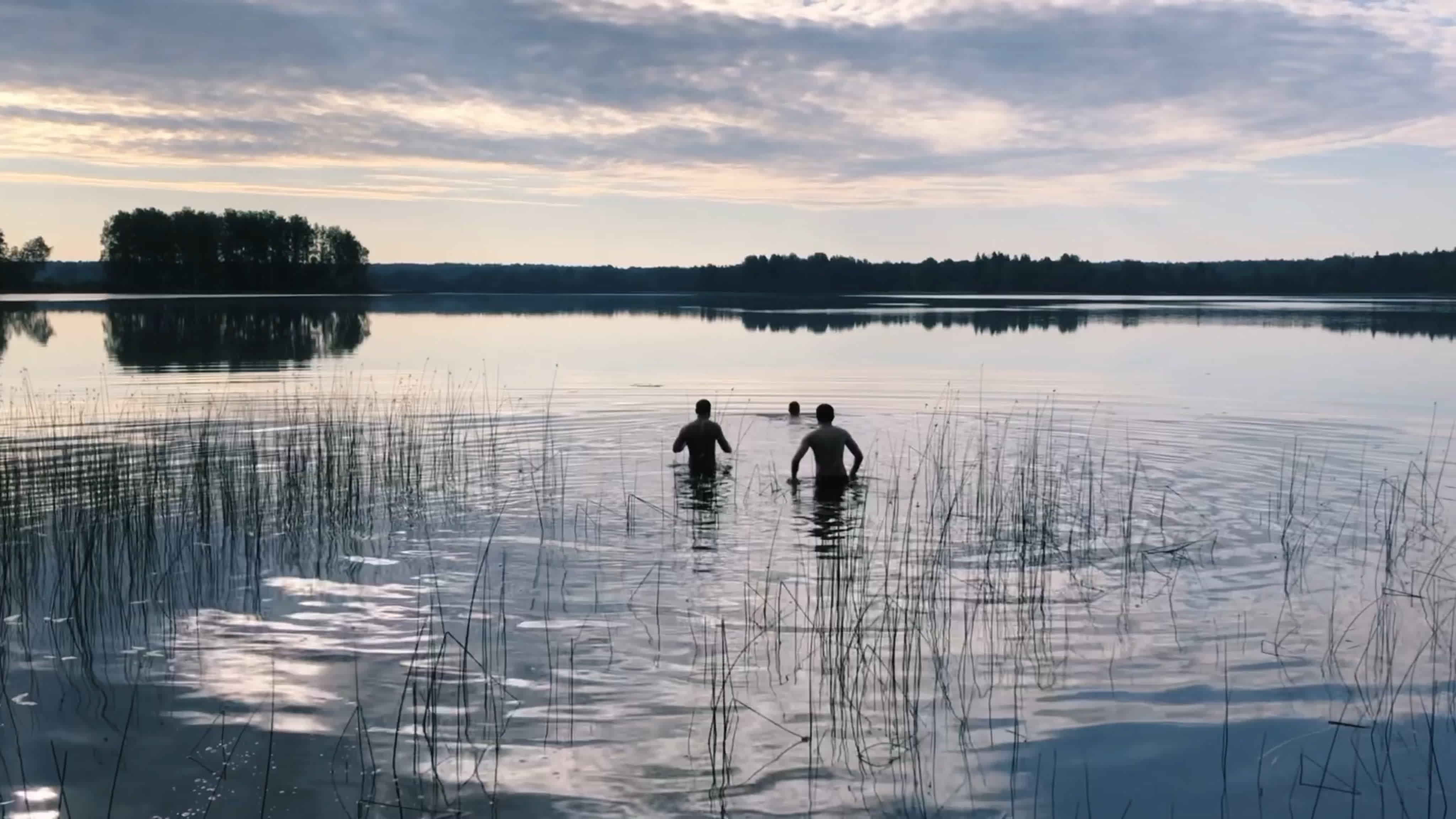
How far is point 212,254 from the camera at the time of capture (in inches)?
5536

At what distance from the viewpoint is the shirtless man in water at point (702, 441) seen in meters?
17.4

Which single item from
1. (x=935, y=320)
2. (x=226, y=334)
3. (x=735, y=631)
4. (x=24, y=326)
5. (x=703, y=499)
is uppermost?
(x=935, y=320)

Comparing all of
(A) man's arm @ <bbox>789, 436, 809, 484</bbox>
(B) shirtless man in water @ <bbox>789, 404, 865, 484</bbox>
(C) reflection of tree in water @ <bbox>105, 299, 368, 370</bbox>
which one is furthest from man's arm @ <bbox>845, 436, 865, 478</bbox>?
(C) reflection of tree in water @ <bbox>105, 299, 368, 370</bbox>

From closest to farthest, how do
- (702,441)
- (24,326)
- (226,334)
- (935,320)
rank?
(702,441) < (226,334) < (24,326) < (935,320)

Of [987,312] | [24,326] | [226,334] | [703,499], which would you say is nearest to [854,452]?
[703,499]

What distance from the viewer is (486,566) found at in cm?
1185

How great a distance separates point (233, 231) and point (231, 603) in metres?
147

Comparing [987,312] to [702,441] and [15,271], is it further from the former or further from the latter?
[15,271]

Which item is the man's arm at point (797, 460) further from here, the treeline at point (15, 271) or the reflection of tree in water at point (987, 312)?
the treeline at point (15, 271)

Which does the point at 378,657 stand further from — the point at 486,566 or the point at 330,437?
the point at 330,437

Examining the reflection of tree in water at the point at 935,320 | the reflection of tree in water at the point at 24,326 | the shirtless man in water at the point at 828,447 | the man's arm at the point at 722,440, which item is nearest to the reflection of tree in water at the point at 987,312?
the reflection of tree in water at the point at 935,320

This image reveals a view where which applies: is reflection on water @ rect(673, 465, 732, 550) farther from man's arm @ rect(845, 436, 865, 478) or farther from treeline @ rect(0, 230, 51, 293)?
treeline @ rect(0, 230, 51, 293)

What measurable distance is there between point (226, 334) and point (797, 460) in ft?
146

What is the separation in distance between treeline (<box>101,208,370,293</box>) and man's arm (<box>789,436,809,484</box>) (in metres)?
139
